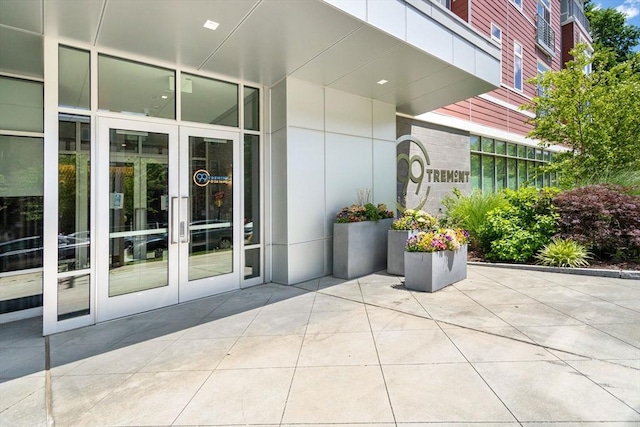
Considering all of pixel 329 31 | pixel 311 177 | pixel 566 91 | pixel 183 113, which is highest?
pixel 566 91

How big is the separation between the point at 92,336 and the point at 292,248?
324 centimetres

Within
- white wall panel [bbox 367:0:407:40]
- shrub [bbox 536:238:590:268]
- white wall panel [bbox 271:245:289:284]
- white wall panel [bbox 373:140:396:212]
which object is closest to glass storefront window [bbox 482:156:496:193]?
shrub [bbox 536:238:590:268]

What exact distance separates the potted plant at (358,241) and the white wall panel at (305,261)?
0.99 feet

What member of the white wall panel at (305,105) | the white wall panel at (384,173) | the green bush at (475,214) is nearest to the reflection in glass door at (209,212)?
the white wall panel at (305,105)

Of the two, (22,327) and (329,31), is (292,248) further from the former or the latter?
(22,327)

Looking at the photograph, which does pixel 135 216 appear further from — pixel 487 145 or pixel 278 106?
pixel 487 145

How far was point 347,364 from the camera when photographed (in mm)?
3178

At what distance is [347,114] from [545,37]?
14.7 meters

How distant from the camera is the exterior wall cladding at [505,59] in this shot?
11.0 m

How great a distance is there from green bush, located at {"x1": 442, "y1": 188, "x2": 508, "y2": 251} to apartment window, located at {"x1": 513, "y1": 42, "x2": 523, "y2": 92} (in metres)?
7.51

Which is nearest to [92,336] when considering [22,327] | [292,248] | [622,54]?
[22,327]

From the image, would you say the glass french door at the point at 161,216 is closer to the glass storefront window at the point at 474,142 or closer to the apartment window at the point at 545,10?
the glass storefront window at the point at 474,142

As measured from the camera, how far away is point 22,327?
15.4 ft

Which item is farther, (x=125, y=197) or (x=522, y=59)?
(x=522, y=59)
